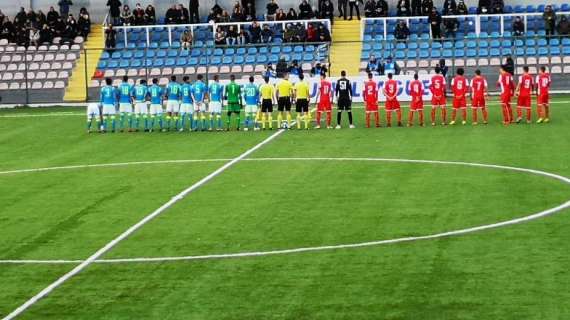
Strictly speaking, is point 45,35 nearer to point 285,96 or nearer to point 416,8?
point 416,8

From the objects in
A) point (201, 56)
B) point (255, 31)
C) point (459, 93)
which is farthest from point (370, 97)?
point (201, 56)

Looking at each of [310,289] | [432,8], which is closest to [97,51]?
[432,8]

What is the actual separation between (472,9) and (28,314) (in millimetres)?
42912

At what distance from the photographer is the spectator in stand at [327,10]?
181 ft

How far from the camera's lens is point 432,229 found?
19938 mm

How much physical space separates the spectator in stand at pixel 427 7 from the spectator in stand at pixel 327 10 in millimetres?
4171

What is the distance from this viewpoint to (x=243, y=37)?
54750 mm

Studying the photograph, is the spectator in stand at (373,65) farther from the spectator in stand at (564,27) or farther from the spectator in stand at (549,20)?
the spectator in stand at (564,27)

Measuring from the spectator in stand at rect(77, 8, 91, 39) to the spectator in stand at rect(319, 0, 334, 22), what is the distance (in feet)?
37.4

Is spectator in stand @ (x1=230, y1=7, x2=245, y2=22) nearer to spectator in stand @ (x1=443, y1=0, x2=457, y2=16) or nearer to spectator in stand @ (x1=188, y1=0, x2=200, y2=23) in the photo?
spectator in stand @ (x1=188, y1=0, x2=200, y2=23)

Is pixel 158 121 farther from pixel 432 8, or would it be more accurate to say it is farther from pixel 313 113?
pixel 432 8

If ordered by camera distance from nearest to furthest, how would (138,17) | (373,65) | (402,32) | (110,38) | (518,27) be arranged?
(373,65)
(518,27)
(402,32)
(110,38)
(138,17)

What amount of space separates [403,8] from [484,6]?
3.70 m

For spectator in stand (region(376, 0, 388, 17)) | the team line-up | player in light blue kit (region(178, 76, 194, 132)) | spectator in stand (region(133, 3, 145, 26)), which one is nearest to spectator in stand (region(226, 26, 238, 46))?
spectator in stand (region(133, 3, 145, 26))
